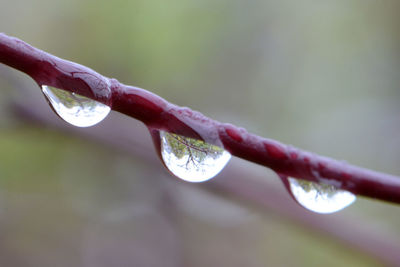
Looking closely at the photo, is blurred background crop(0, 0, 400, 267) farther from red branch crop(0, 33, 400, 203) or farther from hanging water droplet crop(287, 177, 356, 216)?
red branch crop(0, 33, 400, 203)

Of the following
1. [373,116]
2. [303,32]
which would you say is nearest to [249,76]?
[303,32]

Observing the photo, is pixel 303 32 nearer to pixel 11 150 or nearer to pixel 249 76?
pixel 249 76

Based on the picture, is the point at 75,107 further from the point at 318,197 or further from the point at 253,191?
the point at 253,191

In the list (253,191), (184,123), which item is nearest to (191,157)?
Answer: (184,123)

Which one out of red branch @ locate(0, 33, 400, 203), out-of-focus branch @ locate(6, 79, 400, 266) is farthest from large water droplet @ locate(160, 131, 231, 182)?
out-of-focus branch @ locate(6, 79, 400, 266)

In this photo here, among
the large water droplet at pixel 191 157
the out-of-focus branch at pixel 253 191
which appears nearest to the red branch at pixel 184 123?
the large water droplet at pixel 191 157

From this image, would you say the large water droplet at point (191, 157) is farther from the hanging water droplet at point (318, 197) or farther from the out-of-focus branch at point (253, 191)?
the out-of-focus branch at point (253, 191)
